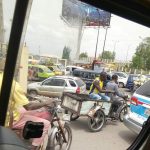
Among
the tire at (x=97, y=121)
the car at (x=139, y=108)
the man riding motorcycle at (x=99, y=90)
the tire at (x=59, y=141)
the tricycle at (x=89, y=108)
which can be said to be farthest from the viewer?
the man riding motorcycle at (x=99, y=90)

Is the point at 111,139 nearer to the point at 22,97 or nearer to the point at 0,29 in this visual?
the point at 22,97

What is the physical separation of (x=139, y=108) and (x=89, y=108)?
4.94ft

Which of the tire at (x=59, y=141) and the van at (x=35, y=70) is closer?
the van at (x=35, y=70)

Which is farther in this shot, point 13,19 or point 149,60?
point 149,60

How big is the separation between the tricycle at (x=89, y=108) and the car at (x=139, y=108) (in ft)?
3.31

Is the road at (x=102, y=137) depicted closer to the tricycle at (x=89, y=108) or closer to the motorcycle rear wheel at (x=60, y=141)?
the tricycle at (x=89, y=108)

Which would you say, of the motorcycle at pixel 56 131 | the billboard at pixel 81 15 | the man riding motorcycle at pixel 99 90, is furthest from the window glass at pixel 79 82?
the billboard at pixel 81 15

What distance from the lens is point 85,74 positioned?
40.8 ft

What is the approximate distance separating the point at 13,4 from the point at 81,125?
21.1 feet

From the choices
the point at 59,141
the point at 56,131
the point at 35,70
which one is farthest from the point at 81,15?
the point at 59,141

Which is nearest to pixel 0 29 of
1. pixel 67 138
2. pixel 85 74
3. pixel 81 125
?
pixel 67 138

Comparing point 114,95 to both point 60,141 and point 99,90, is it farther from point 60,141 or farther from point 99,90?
point 60,141

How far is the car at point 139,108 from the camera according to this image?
6.02 metres

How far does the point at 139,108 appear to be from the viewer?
6285 mm
